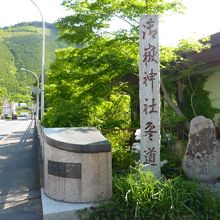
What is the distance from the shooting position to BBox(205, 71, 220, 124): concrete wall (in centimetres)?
1128

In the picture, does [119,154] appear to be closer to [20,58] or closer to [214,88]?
[214,88]

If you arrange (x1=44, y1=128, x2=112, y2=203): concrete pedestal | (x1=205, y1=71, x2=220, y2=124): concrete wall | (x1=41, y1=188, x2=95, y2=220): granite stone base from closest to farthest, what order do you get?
(x1=41, y1=188, x2=95, y2=220): granite stone base
(x1=44, y1=128, x2=112, y2=203): concrete pedestal
(x1=205, y1=71, x2=220, y2=124): concrete wall

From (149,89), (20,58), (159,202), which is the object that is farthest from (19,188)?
(20,58)

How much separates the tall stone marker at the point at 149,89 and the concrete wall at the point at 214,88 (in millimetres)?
5747

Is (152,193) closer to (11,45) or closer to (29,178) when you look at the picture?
(29,178)

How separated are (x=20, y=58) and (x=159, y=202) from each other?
137m

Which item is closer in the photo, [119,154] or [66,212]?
[66,212]

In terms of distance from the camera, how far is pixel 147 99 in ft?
20.4

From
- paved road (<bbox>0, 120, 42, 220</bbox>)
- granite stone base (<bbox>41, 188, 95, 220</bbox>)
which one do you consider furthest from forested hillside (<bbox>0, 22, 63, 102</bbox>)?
granite stone base (<bbox>41, 188, 95, 220</bbox>)

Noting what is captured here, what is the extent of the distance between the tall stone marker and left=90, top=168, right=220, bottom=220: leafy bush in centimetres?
105

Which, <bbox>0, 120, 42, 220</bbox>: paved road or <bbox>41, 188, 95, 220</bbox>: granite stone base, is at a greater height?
<bbox>41, 188, 95, 220</bbox>: granite stone base

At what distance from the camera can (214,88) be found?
450 inches

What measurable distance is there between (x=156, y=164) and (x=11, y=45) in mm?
161518

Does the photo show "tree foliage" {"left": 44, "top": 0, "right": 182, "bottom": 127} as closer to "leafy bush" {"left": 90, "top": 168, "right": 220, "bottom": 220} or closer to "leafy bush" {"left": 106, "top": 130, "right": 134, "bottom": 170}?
"leafy bush" {"left": 106, "top": 130, "right": 134, "bottom": 170}
